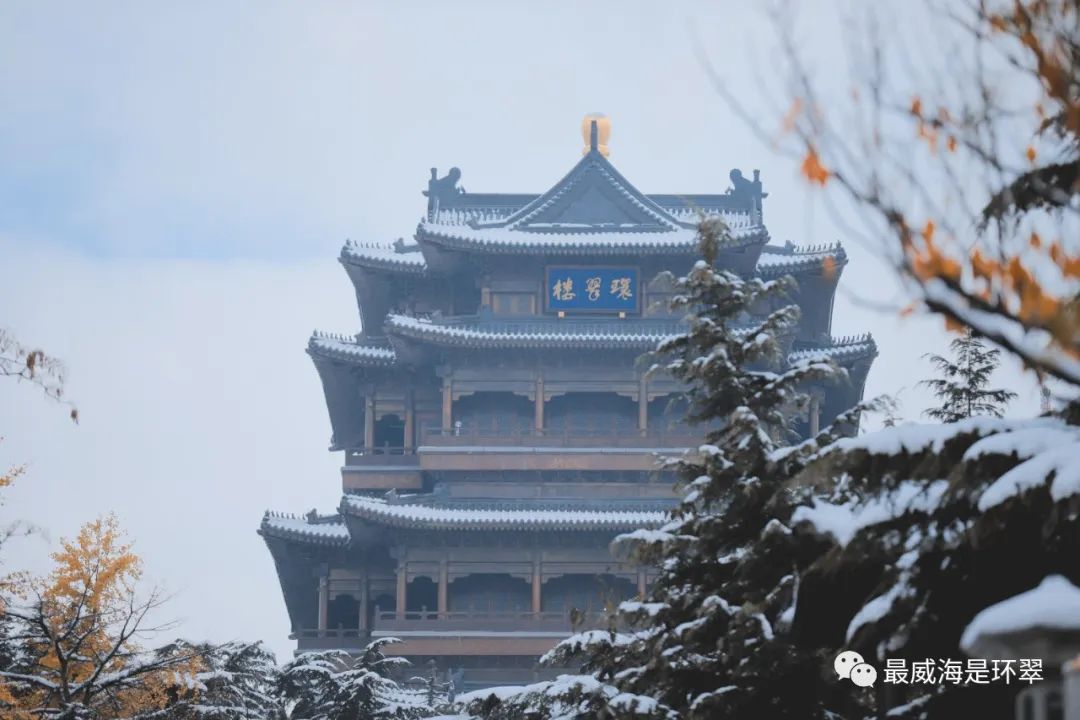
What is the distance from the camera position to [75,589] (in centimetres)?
2352

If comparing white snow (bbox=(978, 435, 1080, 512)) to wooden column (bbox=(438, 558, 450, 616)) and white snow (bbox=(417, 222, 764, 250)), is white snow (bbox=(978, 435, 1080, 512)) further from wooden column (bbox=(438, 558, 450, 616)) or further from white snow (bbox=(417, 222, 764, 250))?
white snow (bbox=(417, 222, 764, 250))

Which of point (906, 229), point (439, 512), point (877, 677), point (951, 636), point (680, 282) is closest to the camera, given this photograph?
point (906, 229)

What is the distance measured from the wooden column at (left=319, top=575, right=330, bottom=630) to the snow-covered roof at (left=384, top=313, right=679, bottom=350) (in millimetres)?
5149

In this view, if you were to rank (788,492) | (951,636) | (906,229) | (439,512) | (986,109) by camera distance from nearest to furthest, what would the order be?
(906,229)
(986,109)
(951,636)
(788,492)
(439,512)

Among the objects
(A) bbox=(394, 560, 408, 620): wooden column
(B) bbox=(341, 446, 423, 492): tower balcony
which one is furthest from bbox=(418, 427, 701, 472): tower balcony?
(A) bbox=(394, 560, 408, 620): wooden column

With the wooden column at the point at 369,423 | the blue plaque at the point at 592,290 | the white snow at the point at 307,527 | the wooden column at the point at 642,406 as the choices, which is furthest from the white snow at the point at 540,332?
the white snow at the point at 307,527

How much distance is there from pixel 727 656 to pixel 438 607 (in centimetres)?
1917

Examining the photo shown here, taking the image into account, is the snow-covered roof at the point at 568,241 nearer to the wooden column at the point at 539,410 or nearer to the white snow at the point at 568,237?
the white snow at the point at 568,237

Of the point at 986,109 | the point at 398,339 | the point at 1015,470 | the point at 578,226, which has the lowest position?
the point at 1015,470

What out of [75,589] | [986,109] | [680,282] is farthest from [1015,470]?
[75,589]

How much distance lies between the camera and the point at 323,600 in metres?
32.2

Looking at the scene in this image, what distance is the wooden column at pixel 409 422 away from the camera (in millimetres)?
33344

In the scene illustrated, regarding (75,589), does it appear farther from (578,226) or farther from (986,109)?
(986,109)

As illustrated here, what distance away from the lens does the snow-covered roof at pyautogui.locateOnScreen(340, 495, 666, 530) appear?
3023cm
